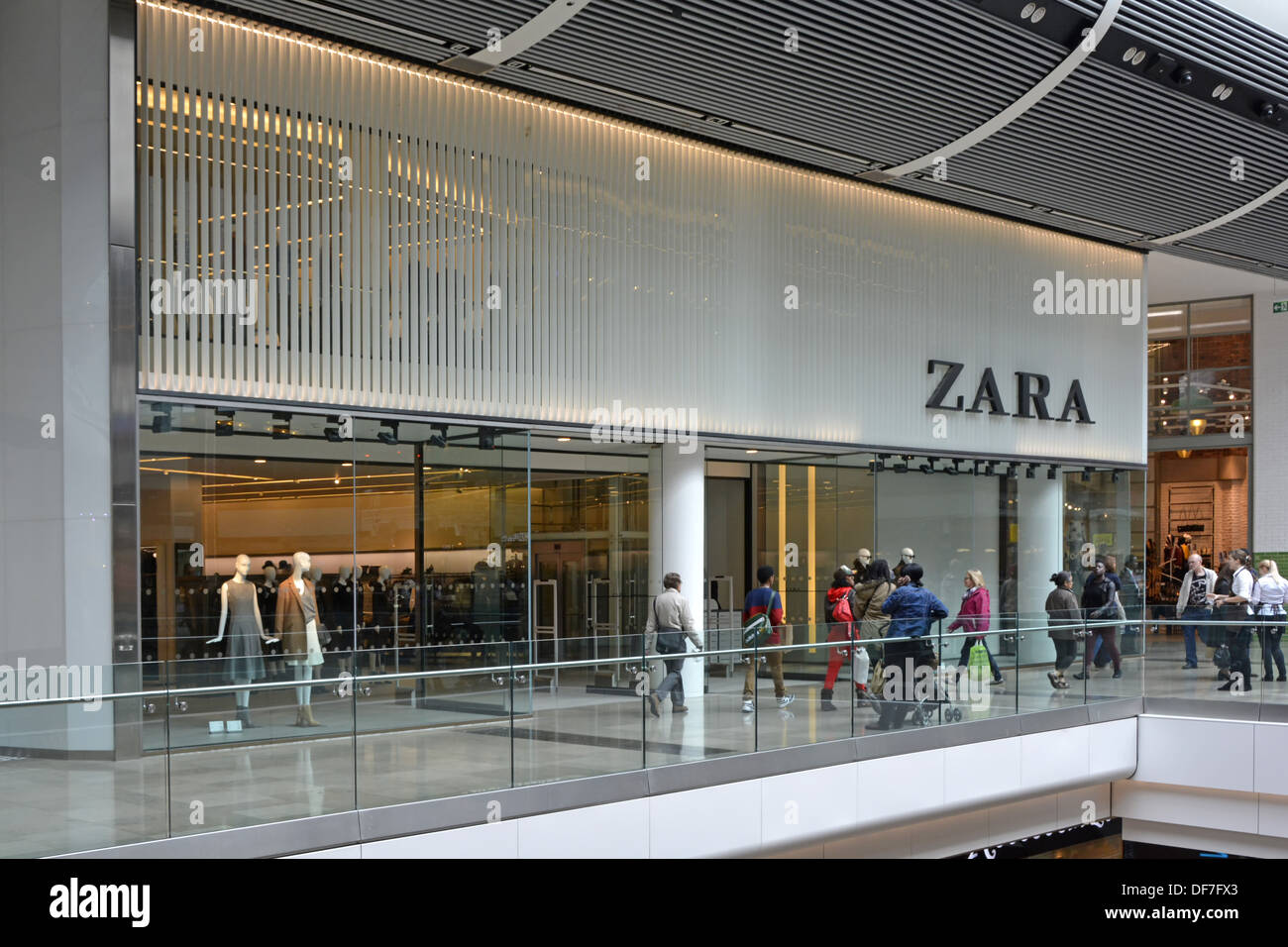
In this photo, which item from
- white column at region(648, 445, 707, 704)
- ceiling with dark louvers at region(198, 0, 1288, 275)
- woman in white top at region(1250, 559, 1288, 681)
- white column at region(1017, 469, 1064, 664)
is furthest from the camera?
white column at region(1017, 469, 1064, 664)

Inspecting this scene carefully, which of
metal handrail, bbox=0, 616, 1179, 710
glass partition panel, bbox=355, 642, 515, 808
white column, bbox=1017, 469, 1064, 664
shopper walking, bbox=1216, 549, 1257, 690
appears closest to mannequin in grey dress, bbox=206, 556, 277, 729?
metal handrail, bbox=0, 616, 1179, 710

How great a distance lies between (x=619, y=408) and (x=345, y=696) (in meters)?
7.05

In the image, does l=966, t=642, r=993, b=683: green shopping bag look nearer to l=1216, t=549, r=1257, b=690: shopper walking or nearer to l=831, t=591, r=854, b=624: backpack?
l=831, t=591, r=854, b=624: backpack

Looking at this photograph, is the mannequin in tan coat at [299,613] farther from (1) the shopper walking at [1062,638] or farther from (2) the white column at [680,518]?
(1) the shopper walking at [1062,638]

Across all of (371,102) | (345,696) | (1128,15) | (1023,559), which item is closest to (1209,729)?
(1023,559)

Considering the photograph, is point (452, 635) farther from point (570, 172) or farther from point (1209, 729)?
point (1209, 729)

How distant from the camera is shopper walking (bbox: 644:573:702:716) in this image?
31.7ft

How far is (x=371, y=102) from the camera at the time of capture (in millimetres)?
12305

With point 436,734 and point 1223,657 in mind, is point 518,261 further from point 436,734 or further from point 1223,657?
point 1223,657

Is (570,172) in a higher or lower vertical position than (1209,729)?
higher

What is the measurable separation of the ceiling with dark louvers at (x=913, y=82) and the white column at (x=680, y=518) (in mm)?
3844

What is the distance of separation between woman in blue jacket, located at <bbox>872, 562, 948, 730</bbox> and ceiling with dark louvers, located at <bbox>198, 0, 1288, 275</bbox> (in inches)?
205

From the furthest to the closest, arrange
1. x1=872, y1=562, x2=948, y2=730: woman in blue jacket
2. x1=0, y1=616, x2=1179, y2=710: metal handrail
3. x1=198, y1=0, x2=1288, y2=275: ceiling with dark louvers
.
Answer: x1=198, y1=0, x2=1288, y2=275: ceiling with dark louvers
x1=872, y1=562, x2=948, y2=730: woman in blue jacket
x1=0, y1=616, x2=1179, y2=710: metal handrail

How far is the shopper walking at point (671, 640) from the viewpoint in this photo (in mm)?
9648
